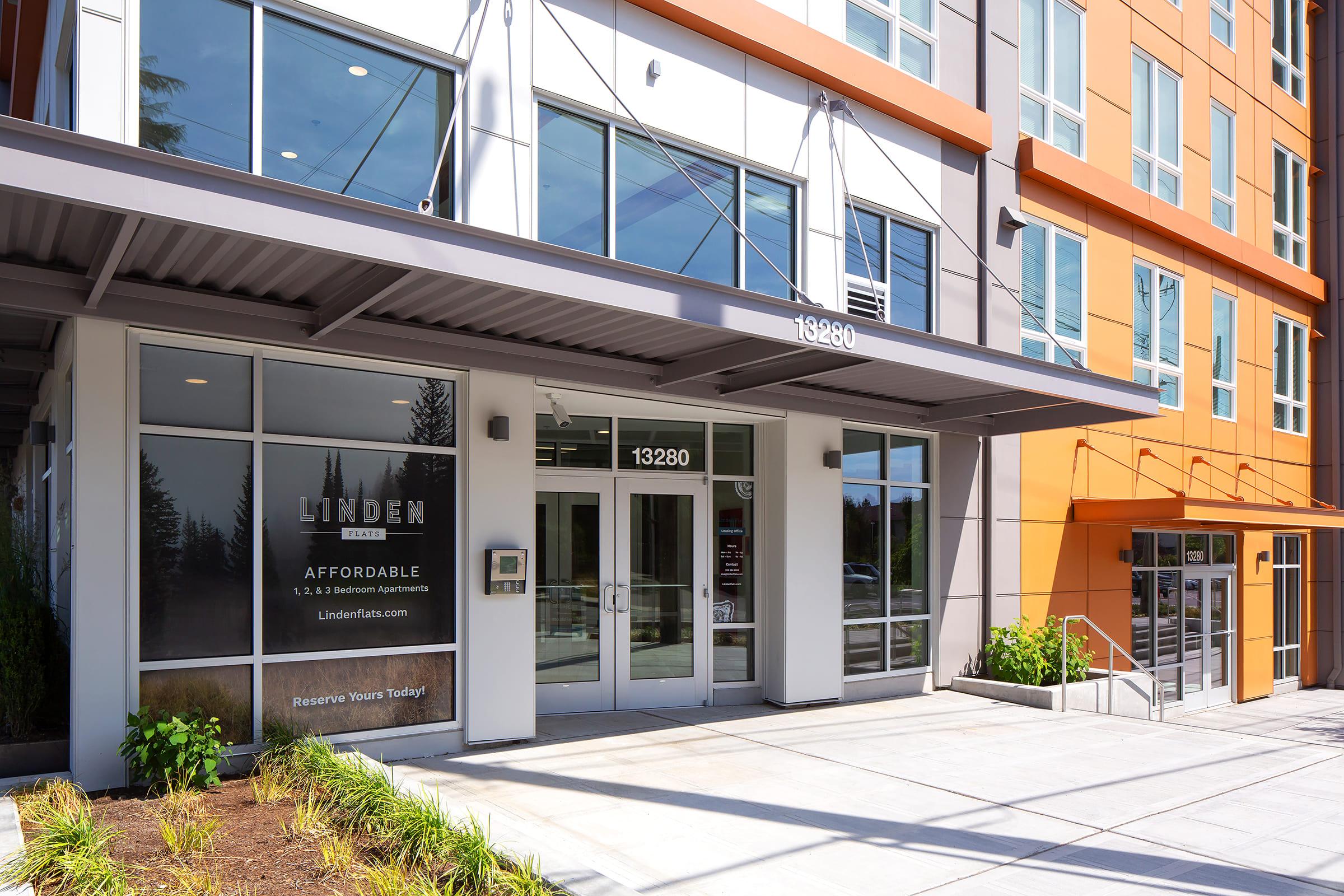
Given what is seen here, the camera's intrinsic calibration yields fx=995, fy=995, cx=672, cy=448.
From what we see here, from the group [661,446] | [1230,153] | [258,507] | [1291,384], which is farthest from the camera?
[1291,384]

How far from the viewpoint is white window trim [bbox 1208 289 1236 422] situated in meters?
17.8

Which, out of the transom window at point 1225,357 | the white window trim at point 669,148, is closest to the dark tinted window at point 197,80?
the white window trim at point 669,148

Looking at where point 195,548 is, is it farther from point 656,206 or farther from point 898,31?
point 898,31

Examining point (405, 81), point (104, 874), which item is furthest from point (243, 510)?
point (405, 81)

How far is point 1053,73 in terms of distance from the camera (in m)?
14.6

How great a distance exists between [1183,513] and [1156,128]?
→ 7108 mm

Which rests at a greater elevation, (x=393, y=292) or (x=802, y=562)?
(x=393, y=292)

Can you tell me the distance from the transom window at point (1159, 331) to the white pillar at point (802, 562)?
7.05 metres

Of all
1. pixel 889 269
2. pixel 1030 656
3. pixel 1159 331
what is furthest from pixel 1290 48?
pixel 1030 656

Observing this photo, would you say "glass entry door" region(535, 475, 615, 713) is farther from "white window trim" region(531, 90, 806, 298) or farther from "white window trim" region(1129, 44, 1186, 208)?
"white window trim" region(1129, 44, 1186, 208)

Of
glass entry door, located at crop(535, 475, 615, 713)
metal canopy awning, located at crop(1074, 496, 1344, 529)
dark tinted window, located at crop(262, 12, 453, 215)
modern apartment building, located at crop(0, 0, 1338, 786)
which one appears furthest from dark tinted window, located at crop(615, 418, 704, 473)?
metal canopy awning, located at crop(1074, 496, 1344, 529)

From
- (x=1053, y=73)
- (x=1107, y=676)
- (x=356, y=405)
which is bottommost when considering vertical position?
(x=1107, y=676)

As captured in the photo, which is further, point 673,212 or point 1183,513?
point 1183,513

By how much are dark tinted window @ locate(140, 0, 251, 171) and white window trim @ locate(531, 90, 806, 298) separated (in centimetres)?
247
